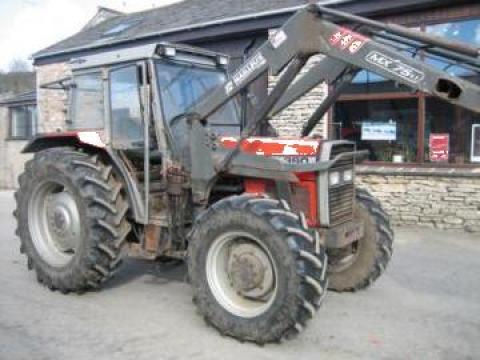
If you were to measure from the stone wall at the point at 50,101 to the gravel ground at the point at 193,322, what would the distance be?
32.6ft

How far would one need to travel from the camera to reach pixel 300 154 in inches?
189

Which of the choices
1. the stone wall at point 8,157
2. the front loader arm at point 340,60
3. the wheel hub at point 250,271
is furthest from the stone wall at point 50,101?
the wheel hub at point 250,271

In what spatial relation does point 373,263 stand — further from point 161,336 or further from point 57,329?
point 57,329

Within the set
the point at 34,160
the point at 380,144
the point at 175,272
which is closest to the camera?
the point at 34,160

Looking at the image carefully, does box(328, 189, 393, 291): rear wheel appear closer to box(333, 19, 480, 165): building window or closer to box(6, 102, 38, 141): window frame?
box(333, 19, 480, 165): building window

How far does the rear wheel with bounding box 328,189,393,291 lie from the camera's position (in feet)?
17.8

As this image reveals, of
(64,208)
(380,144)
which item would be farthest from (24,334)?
(380,144)

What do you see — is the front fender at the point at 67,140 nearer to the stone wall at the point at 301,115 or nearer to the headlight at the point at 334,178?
the headlight at the point at 334,178

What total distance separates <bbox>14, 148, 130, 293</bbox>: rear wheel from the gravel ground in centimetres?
29

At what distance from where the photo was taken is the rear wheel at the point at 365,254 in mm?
5430

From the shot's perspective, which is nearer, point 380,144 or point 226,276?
point 226,276

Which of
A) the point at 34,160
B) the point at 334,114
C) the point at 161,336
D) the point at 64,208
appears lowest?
the point at 161,336

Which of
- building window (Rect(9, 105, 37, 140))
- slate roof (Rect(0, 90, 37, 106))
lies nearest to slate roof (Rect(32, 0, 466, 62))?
slate roof (Rect(0, 90, 37, 106))

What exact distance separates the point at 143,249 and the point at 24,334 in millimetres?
1353
